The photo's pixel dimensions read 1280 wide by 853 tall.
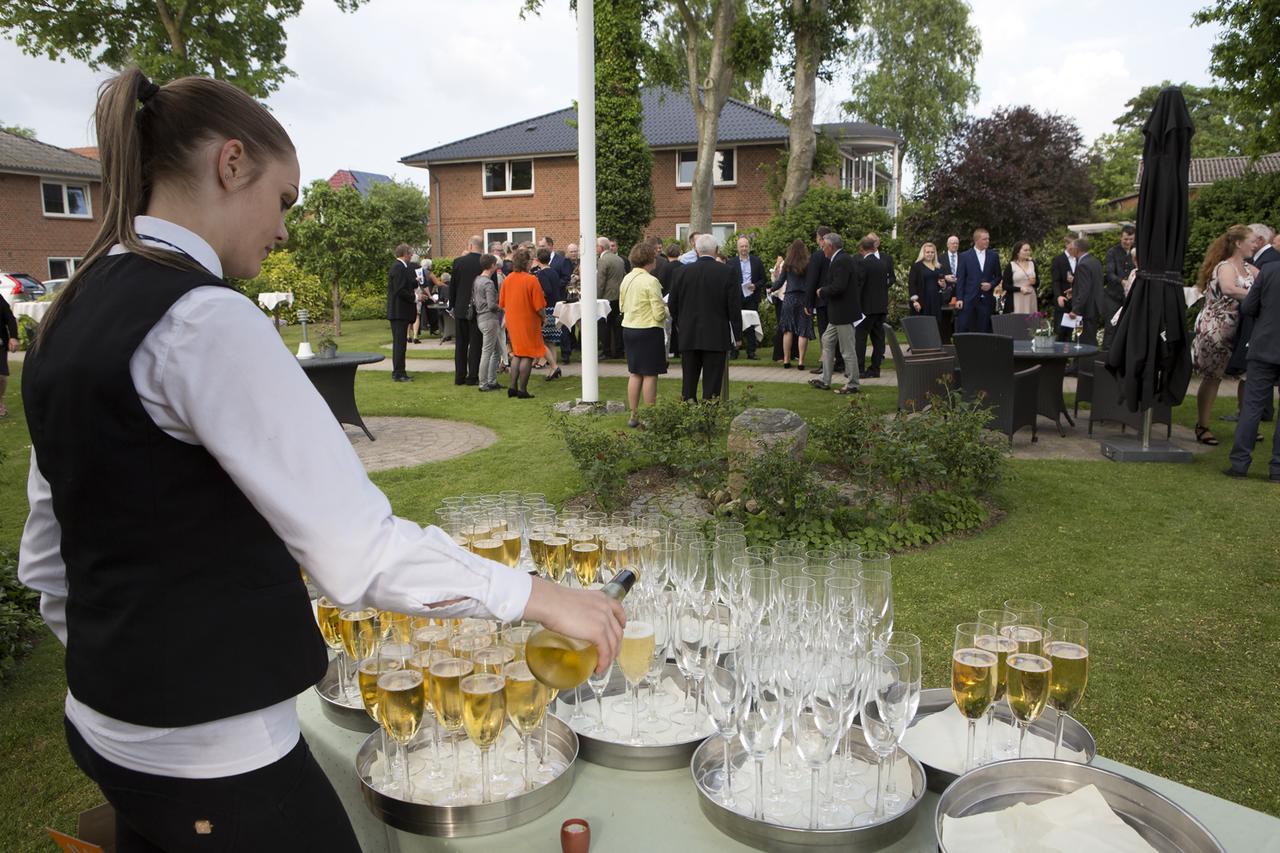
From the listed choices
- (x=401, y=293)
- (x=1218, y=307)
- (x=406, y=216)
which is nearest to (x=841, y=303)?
(x=1218, y=307)

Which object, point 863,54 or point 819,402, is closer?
point 819,402

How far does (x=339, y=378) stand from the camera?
9375 mm

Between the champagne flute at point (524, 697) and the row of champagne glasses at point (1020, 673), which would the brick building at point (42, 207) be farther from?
the row of champagne glasses at point (1020, 673)

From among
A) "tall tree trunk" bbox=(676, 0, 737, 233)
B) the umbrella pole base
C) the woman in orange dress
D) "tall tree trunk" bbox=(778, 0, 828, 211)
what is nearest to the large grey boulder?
the umbrella pole base

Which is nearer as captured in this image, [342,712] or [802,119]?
[342,712]

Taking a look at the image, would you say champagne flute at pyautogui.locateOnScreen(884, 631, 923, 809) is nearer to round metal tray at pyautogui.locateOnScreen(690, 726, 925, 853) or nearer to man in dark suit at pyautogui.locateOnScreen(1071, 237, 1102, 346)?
round metal tray at pyautogui.locateOnScreen(690, 726, 925, 853)

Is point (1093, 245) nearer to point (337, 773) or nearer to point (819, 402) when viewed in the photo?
point (819, 402)

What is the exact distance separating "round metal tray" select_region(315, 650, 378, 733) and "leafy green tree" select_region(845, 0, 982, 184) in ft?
130

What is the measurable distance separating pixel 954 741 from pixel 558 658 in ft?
2.87

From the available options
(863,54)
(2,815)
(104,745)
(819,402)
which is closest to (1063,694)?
(104,745)

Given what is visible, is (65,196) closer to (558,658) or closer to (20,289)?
(20,289)

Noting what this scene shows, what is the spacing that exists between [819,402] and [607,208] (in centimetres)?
1754

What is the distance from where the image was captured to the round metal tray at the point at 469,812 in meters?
1.55

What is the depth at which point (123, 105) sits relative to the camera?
137 centimetres
